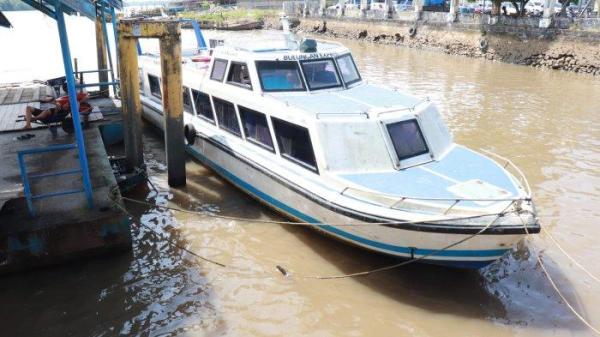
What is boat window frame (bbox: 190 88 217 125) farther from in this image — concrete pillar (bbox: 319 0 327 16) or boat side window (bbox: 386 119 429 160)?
concrete pillar (bbox: 319 0 327 16)

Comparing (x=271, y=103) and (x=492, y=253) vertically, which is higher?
(x=271, y=103)

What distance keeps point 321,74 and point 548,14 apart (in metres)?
22.1

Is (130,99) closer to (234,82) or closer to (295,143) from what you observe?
(234,82)

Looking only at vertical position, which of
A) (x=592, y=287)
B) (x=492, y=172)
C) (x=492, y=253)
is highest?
(x=492, y=172)

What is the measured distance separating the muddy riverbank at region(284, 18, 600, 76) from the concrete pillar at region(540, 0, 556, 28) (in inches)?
23.6

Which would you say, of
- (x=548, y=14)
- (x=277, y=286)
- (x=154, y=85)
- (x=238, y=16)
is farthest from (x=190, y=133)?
(x=238, y=16)

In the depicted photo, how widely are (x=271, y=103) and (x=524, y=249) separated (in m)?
4.70

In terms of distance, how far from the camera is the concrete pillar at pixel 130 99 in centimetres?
873

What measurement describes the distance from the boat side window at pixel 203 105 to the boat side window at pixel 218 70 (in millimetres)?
487

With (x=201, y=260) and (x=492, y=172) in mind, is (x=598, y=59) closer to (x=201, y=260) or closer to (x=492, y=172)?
(x=492, y=172)

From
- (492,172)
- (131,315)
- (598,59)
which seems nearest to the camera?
(131,315)

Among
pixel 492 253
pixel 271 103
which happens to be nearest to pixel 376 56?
pixel 271 103

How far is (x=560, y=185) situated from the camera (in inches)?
400

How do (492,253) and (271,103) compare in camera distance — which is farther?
(271,103)
